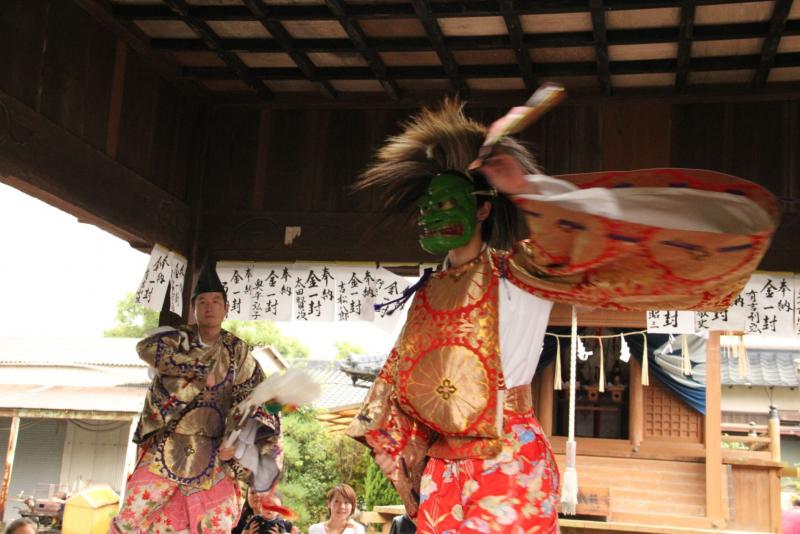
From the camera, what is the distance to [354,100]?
5918 millimetres

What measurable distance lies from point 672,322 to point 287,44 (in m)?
3.65

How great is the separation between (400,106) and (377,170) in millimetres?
2491

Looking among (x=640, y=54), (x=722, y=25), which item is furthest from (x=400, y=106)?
(x=722, y=25)

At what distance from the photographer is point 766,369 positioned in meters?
18.7

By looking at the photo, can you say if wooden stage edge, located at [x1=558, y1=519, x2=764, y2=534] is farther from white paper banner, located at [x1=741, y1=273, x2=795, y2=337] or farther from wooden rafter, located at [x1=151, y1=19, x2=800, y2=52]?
wooden rafter, located at [x1=151, y1=19, x2=800, y2=52]

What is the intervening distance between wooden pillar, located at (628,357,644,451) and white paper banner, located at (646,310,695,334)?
4.60 m

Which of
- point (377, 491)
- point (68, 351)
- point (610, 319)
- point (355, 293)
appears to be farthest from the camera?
point (68, 351)

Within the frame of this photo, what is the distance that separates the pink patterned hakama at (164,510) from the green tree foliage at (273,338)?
873 inches

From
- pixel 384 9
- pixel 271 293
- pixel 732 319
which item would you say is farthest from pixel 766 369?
pixel 384 9

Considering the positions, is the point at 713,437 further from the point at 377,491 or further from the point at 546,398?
the point at 377,491

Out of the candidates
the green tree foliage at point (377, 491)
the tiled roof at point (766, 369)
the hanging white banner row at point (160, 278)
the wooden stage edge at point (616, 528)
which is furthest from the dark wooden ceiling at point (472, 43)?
the tiled roof at point (766, 369)

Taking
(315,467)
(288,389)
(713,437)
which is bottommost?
(315,467)

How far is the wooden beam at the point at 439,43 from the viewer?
15.1ft

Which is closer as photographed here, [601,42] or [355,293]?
[601,42]
